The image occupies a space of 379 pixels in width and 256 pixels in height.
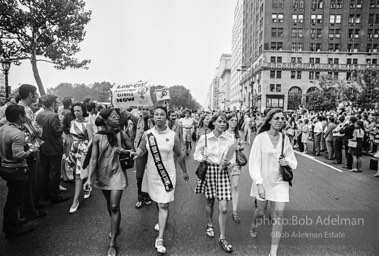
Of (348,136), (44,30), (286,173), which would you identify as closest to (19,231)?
(286,173)

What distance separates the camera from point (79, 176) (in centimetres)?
489

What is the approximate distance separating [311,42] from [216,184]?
64.4 m

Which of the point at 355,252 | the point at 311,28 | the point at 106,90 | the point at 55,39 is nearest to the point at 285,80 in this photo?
the point at 311,28

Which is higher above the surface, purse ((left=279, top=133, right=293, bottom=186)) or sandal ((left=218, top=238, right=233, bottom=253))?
purse ((left=279, top=133, right=293, bottom=186))

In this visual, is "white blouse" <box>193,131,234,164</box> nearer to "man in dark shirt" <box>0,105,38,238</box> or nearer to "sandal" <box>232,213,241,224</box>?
"sandal" <box>232,213,241,224</box>

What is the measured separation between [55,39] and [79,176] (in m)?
17.7

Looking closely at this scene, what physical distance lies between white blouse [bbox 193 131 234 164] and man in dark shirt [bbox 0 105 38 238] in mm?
2584

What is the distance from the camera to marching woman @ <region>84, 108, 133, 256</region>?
11.0 ft

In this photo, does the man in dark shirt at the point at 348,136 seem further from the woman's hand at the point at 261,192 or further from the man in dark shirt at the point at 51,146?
the man in dark shirt at the point at 51,146

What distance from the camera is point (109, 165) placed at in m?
3.39

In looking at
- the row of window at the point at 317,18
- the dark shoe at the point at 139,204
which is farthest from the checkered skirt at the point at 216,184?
the row of window at the point at 317,18

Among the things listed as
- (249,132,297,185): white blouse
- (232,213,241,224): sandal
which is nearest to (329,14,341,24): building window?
(232,213,241,224): sandal

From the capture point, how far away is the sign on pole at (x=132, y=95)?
7.99 m

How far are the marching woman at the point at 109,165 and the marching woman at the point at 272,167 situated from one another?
180 centimetres
